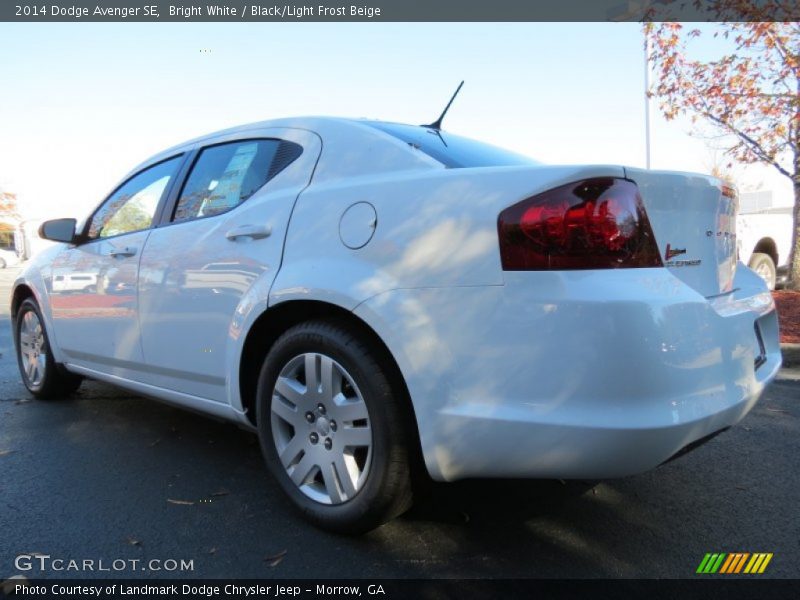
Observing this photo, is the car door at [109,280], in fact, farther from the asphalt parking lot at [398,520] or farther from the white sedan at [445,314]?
the asphalt parking lot at [398,520]

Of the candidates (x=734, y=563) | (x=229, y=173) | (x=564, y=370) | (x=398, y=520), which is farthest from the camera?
(x=229, y=173)

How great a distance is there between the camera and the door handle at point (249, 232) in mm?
2494

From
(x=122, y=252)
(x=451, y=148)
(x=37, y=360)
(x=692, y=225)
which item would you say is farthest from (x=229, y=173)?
(x=37, y=360)

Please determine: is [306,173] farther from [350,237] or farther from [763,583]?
[763,583]

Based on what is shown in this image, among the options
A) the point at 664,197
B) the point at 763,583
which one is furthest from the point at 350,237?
the point at 763,583

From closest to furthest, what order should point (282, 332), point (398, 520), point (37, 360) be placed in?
point (398, 520) → point (282, 332) → point (37, 360)

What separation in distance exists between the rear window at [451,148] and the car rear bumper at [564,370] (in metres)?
0.73

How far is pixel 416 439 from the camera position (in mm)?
2064

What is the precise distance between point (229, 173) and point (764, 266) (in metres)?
8.26

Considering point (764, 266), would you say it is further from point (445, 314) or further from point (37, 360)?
point (37, 360)

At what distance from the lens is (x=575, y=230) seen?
5.91ft

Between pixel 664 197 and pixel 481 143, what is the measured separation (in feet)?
3.96

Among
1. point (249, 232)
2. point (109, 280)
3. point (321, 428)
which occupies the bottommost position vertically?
point (321, 428)
